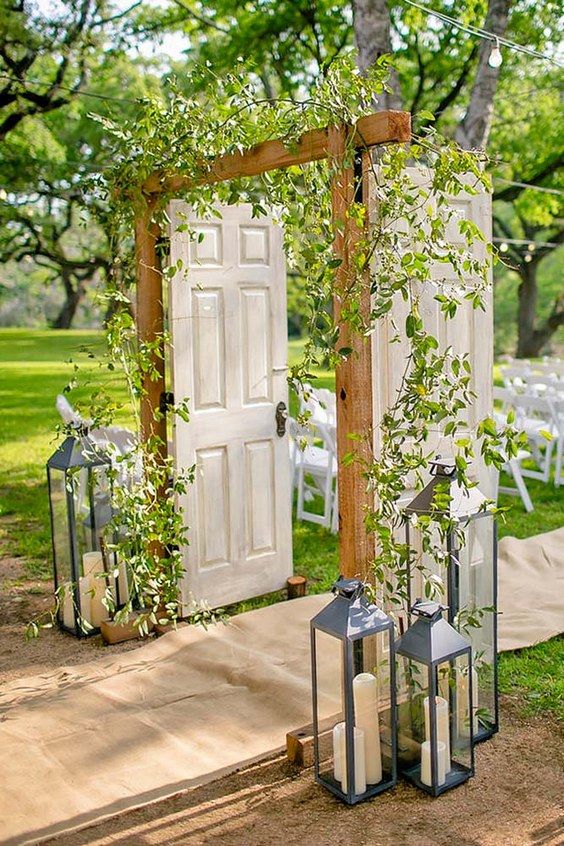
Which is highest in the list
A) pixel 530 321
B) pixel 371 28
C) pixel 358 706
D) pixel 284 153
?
pixel 371 28

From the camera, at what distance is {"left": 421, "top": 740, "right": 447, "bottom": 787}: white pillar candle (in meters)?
3.23

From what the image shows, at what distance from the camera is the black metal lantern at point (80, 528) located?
15.4ft

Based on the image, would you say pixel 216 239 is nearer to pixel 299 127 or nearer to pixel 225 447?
pixel 225 447

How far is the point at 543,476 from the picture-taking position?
808 centimetres

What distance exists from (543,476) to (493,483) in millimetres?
4010

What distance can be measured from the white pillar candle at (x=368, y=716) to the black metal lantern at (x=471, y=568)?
34 centimetres

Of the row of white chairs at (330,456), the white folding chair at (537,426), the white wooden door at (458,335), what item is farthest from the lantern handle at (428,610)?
the white folding chair at (537,426)

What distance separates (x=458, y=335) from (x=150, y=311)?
1677 mm

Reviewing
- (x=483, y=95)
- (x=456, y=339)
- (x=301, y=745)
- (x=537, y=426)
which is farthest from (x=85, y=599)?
(x=483, y=95)

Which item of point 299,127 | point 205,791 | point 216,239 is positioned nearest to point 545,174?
point 216,239

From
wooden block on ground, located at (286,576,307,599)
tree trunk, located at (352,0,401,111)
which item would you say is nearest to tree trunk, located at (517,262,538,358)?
tree trunk, located at (352,0,401,111)

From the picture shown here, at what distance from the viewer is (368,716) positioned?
3.22 meters

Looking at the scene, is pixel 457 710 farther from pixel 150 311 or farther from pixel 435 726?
pixel 150 311

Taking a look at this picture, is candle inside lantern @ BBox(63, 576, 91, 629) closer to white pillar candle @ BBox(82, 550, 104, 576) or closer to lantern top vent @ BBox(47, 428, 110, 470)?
white pillar candle @ BBox(82, 550, 104, 576)
